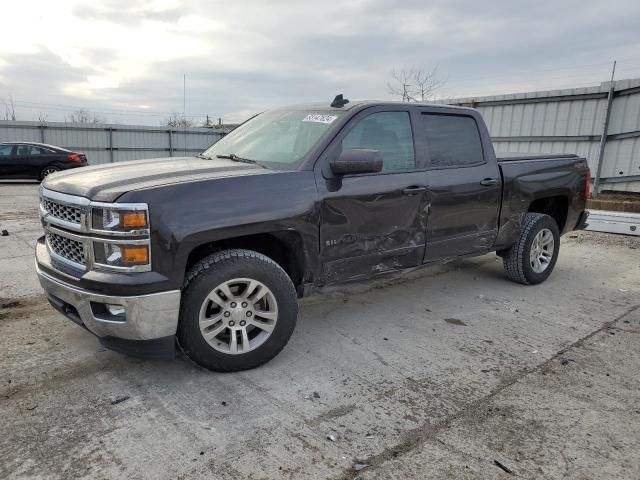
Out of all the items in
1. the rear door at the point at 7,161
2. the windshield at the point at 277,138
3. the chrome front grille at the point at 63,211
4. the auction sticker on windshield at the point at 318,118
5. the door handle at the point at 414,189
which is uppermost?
the auction sticker on windshield at the point at 318,118

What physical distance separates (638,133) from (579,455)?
1065cm

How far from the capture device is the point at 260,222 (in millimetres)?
3334

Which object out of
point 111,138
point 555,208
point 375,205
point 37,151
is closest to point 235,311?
point 375,205

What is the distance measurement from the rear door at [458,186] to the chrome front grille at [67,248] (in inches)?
A: 109

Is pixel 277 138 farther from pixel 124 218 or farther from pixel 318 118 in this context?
pixel 124 218

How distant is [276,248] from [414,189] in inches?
51.1

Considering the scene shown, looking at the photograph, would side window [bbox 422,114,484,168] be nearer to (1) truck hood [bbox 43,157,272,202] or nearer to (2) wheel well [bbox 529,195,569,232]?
(2) wheel well [bbox 529,195,569,232]

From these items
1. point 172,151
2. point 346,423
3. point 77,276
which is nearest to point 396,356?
point 346,423

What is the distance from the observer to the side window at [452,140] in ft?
14.7

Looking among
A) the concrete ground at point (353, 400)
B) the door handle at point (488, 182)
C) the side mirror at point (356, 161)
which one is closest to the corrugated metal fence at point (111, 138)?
the door handle at point (488, 182)

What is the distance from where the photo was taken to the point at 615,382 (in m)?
3.46

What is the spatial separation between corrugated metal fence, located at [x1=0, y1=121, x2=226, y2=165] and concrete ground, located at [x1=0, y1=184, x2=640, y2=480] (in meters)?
19.4

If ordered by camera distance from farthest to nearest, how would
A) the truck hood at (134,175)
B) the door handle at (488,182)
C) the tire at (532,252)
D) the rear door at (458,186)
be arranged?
the tire at (532,252)
the door handle at (488,182)
the rear door at (458,186)
the truck hood at (134,175)

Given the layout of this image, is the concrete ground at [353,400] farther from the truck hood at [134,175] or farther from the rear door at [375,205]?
the truck hood at [134,175]
